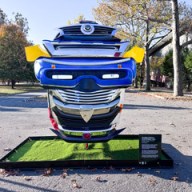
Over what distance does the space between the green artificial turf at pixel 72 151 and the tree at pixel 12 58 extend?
3077 centimetres

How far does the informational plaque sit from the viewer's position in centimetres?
500

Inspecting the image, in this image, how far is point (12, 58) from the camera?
3669 centimetres

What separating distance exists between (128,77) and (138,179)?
172 centimetres

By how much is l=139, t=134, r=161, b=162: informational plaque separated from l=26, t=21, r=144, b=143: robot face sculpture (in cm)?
64

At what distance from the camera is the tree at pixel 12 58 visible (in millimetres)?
35719

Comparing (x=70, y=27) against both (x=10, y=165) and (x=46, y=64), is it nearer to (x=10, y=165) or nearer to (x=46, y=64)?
(x=46, y=64)

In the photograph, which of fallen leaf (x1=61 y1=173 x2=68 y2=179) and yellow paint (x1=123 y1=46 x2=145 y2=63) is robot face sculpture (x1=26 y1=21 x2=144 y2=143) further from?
fallen leaf (x1=61 y1=173 x2=68 y2=179)

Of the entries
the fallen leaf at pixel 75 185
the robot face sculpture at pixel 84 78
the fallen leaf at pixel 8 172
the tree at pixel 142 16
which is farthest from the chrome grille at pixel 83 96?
the tree at pixel 142 16

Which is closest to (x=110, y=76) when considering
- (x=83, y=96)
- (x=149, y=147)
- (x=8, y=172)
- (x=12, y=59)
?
(x=83, y=96)

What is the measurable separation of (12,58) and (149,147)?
112 feet

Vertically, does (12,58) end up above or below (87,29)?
above

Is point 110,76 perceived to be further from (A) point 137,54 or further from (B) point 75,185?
(B) point 75,185

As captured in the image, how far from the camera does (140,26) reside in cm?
3194

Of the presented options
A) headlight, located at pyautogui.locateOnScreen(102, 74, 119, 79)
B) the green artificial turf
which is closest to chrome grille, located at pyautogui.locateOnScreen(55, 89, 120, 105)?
headlight, located at pyautogui.locateOnScreen(102, 74, 119, 79)
